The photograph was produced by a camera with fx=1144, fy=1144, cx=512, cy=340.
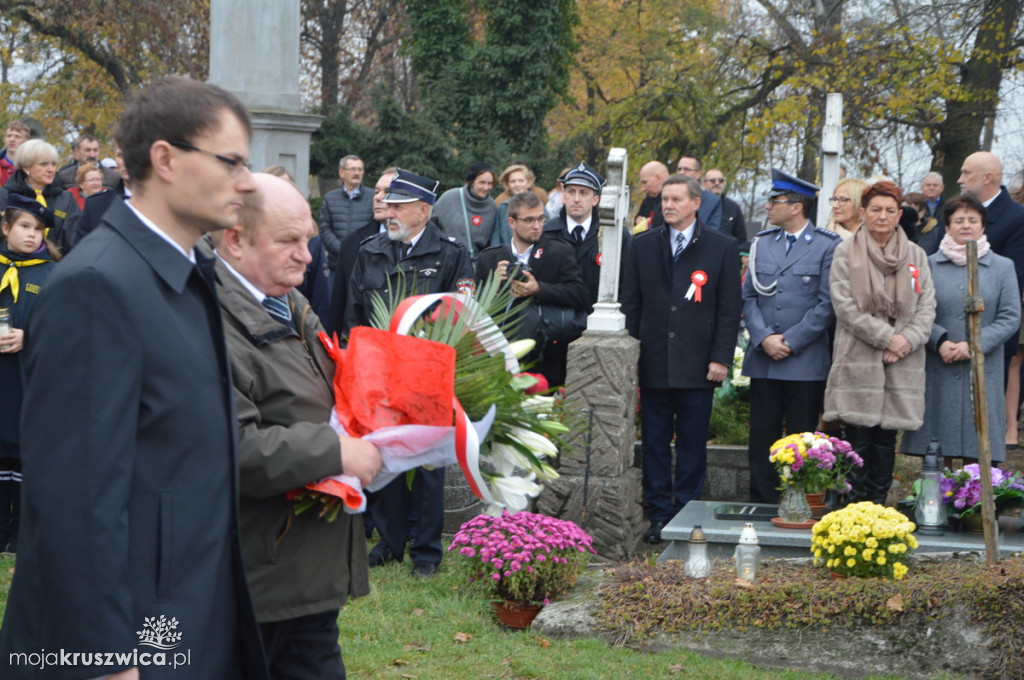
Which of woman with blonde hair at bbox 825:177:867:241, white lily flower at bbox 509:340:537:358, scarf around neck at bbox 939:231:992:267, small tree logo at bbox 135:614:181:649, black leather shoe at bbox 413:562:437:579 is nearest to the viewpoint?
small tree logo at bbox 135:614:181:649

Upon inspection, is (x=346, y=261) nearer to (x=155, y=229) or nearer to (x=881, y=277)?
(x=881, y=277)

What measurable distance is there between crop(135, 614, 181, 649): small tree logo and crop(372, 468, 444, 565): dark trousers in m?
4.22

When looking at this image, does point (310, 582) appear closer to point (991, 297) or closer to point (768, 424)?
point (768, 424)

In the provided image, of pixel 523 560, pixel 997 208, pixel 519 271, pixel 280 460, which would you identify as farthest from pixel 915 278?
pixel 280 460

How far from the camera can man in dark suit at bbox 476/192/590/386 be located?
771cm

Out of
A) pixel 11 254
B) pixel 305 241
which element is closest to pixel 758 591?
pixel 305 241

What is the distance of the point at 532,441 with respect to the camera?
10.6 ft

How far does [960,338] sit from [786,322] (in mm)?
1063

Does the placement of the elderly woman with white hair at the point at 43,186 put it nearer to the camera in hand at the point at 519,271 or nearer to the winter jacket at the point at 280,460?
the camera in hand at the point at 519,271

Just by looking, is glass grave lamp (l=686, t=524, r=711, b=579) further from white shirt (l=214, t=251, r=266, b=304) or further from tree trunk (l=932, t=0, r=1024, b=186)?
tree trunk (l=932, t=0, r=1024, b=186)

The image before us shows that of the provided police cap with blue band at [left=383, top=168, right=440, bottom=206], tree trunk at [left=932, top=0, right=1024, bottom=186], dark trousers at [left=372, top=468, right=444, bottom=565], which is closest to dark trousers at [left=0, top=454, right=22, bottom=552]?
dark trousers at [left=372, top=468, right=444, bottom=565]

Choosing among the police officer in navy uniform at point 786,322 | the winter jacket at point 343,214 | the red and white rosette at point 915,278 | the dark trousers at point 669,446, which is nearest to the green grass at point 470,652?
the dark trousers at point 669,446

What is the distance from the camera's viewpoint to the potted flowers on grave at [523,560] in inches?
230

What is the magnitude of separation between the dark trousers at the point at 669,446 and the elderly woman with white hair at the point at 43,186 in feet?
15.1
